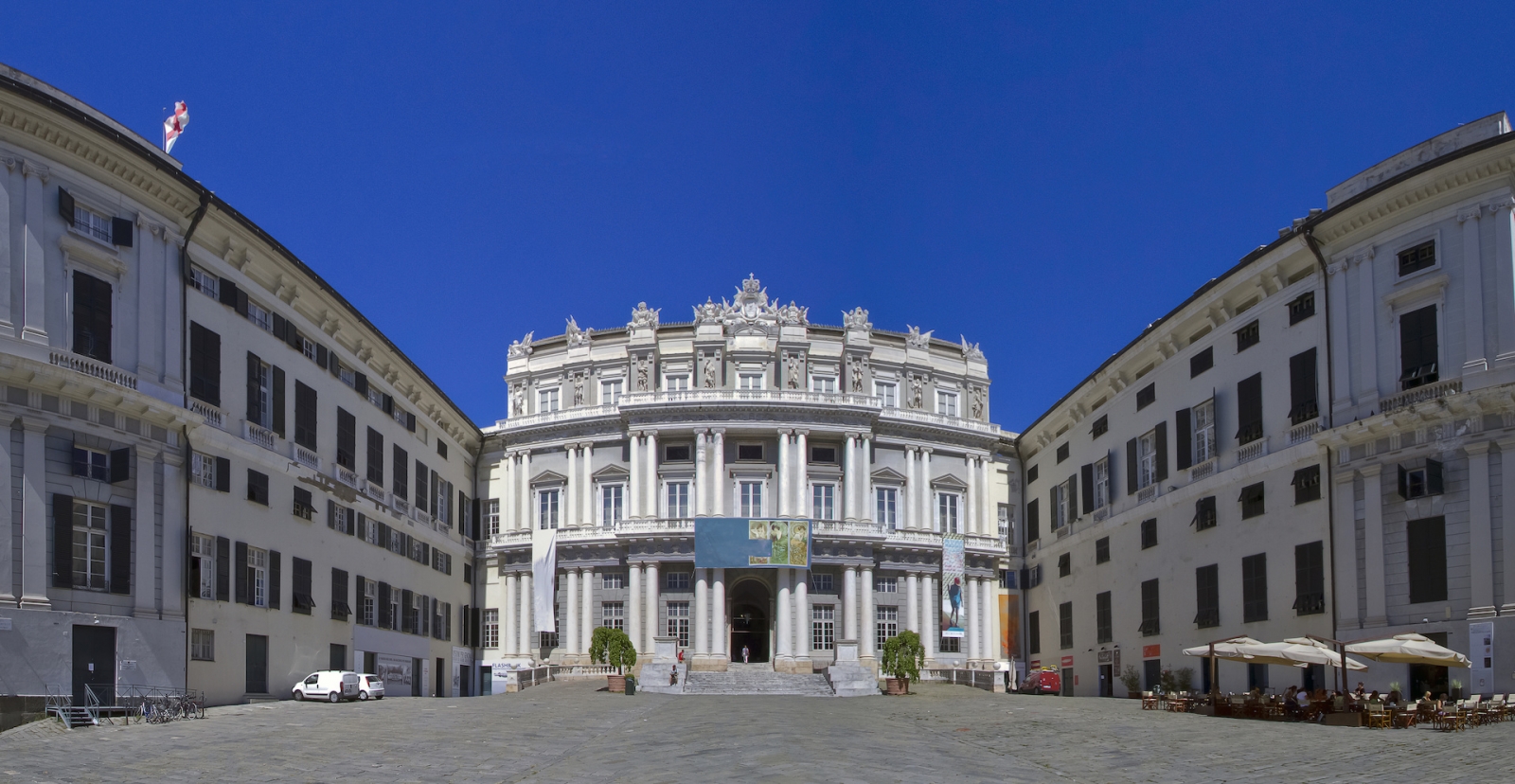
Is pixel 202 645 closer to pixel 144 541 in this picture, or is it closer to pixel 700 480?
pixel 144 541

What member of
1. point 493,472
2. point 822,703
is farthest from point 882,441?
point 822,703

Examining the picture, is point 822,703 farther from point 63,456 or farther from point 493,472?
point 493,472

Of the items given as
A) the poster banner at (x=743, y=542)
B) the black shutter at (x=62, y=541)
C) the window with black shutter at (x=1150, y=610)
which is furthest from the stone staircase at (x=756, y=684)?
the black shutter at (x=62, y=541)

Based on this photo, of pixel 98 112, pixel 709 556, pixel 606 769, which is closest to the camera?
pixel 606 769

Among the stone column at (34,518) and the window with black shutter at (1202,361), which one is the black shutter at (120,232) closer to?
the stone column at (34,518)

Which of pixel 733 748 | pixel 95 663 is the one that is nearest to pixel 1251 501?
pixel 733 748

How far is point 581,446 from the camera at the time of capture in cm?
8150

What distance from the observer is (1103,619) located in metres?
59.4

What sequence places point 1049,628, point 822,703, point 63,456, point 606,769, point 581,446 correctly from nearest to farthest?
point 606,769
point 63,456
point 822,703
point 1049,628
point 581,446

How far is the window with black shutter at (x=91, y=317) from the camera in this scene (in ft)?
116

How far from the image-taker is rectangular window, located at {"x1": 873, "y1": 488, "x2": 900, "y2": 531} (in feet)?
267

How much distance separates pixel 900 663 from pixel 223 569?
31.1 m

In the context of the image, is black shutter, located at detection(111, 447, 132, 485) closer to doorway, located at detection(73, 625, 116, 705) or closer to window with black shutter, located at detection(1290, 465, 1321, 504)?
doorway, located at detection(73, 625, 116, 705)

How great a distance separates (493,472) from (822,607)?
21109mm
